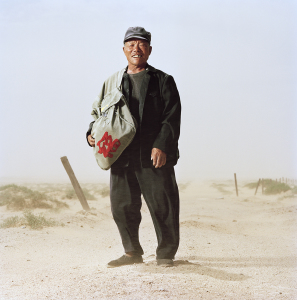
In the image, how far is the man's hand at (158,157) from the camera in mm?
3902

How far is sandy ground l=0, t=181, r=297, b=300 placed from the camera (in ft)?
12.1

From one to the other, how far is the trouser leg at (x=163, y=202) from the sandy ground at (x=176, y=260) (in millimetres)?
238

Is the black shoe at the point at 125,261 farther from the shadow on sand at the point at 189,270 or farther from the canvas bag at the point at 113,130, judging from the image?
the canvas bag at the point at 113,130

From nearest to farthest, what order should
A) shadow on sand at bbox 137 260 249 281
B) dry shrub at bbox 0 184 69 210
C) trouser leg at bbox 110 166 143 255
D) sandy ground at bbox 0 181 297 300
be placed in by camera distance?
sandy ground at bbox 0 181 297 300
shadow on sand at bbox 137 260 249 281
trouser leg at bbox 110 166 143 255
dry shrub at bbox 0 184 69 210

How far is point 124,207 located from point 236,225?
2.94 metres

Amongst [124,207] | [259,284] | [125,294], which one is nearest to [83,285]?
[125,294]

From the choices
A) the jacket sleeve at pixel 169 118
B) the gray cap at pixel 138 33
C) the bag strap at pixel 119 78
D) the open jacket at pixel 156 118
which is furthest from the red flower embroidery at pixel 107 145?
the gray cap at pixel 138 33

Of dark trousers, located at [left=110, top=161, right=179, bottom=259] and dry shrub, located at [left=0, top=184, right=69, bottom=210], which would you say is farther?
dry shrub, located at [left=0, top=184, right=69, bottom=210]

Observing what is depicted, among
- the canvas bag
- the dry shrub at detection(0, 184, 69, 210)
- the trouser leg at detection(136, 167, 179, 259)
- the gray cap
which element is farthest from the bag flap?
the dry shrub at detection(0, 184, 69, 210)

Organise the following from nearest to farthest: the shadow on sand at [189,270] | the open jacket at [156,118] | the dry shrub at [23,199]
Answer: the shadow on sand at [189,270], the open jacket at [156,118], the dry shrub at [23,199]

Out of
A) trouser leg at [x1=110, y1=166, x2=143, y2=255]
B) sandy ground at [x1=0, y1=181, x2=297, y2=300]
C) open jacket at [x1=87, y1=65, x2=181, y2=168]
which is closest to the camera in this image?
sandy ground at [x1=0, y1=181, x2=297, y2=300]

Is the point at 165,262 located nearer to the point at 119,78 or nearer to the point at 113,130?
the point at 113,130

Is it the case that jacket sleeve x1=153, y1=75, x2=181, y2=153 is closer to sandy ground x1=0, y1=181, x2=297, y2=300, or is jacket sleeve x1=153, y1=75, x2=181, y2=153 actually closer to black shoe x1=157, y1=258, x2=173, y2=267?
black shoe x1=157, y1=258, x2=173, y2=267

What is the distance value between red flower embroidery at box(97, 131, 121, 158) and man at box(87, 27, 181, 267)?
145 mm
